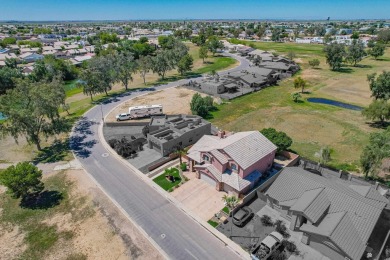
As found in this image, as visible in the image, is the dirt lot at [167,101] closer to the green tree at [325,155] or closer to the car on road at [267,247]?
the green tree at [325,155]

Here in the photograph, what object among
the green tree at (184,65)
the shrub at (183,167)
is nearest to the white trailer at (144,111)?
the shrub at (183,167)

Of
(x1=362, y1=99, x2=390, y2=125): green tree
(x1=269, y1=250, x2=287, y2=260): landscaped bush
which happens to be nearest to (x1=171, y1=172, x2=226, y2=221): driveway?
(x1=269, y1=250, x2=287, y2=260): landscaped bush

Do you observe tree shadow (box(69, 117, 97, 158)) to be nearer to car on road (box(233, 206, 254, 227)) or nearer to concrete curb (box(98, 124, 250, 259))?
concrete curb (box(98, 124, 250, 259))

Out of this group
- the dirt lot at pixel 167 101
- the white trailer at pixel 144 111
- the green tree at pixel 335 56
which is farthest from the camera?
the green tree at pixel 335 56

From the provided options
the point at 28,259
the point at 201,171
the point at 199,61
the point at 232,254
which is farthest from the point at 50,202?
the point at 199,61

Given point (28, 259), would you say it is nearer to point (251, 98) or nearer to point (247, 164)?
point (247, 164)
